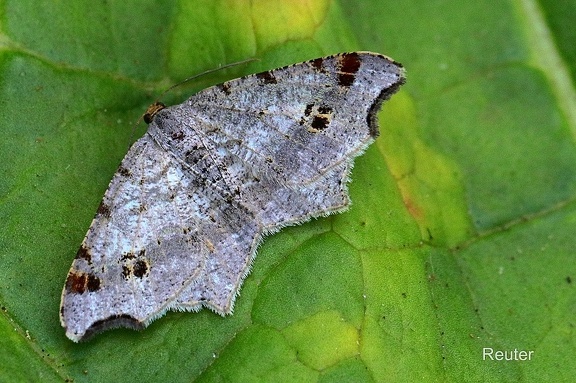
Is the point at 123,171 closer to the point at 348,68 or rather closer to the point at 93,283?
the point at 93,283

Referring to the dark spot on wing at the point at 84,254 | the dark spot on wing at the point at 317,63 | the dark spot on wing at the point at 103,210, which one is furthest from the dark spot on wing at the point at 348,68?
the dark spot on wing at the point at 84,254

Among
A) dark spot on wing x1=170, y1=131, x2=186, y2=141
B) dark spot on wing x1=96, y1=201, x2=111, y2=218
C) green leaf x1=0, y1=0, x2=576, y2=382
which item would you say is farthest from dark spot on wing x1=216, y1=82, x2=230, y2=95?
dark spot on wing x1=96, y1=201, x2=111, y2=218

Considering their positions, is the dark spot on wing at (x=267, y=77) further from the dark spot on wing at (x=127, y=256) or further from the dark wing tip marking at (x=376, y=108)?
the dark spot on wing at (x=127, y=256)

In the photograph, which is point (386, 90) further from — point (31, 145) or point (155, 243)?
point (31, 145)

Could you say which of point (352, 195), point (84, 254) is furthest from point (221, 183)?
point (84, 254)

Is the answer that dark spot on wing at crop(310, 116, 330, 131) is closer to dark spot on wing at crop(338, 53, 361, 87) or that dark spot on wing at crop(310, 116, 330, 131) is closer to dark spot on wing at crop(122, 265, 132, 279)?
dark spot on wing at crop(338, 53, 361, 87)

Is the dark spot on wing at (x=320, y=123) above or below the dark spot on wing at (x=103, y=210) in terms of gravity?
above

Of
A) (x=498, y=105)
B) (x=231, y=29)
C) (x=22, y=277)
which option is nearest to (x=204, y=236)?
(x=22, y=277)
